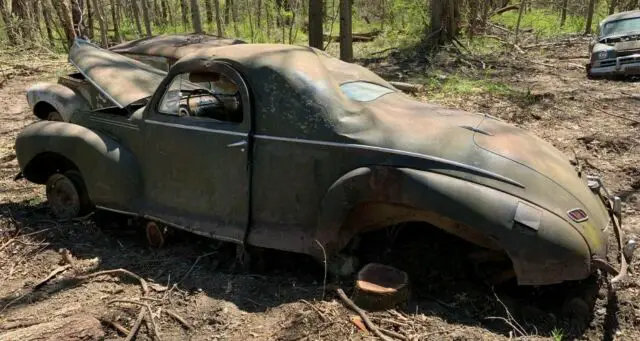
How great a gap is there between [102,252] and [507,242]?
3316mm

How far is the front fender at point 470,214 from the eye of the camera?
129 inches

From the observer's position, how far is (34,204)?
580 cm

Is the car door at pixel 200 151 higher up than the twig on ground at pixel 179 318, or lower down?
higher up

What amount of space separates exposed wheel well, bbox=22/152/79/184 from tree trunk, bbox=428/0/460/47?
10051mm

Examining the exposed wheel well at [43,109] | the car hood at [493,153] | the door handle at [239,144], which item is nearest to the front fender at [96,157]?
the door handle at [239,144]

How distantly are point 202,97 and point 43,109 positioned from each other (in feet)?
11.2

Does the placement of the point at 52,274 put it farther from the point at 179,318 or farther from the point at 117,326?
the point at 179,318

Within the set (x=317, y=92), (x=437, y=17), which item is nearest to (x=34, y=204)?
(x=317, y=92)

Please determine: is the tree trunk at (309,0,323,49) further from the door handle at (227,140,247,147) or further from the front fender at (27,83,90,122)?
the door handle at (227,140,247,147)

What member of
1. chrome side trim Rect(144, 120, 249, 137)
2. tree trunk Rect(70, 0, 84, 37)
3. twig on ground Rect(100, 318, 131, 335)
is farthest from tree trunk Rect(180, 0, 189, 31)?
twig on ground Rect(100, 318, 131, 335)

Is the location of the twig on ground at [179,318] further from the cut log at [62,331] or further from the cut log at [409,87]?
the cut log at [409,87]

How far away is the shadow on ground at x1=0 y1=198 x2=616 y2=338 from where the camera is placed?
11.6 ft

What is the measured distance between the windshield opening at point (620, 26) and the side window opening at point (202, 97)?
10.9 metres

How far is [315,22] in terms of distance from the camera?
12.3 meters
